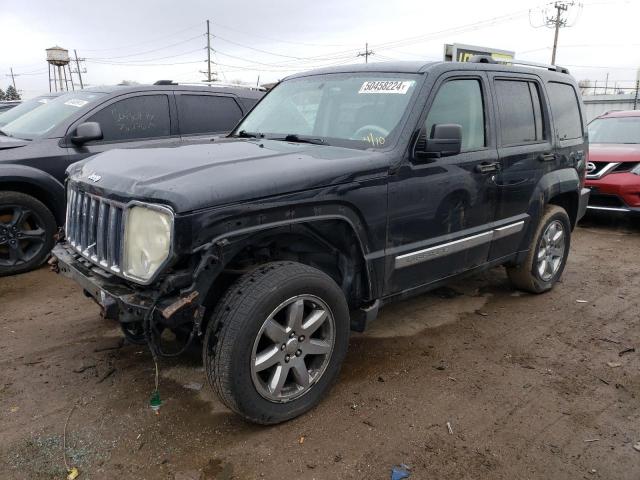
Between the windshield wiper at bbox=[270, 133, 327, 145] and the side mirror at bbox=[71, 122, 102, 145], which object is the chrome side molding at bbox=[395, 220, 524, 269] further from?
the side mirror at bbox=[71, 122, 102, 145]

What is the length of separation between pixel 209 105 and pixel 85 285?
3961 millimetres

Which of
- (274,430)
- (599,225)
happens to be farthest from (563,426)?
(599,225)

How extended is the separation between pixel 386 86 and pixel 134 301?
220 cm

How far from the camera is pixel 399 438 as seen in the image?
276 cm

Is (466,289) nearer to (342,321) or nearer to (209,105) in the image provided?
(342,321)

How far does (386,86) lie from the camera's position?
11.6 ft

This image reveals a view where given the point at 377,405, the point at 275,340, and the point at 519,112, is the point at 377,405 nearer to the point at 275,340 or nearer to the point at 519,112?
the point at 275,340

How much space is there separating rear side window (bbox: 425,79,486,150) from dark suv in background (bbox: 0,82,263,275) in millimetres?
2126

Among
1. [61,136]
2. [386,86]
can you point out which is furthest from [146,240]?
[61,136]

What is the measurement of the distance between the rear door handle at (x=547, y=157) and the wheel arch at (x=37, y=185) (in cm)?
464

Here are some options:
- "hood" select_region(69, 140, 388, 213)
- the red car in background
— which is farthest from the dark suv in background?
the red car in background

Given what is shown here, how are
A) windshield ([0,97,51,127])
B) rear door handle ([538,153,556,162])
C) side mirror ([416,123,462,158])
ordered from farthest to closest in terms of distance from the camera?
windshield ([0,97,51,127])
rear door handle ([538,153,556,162])
side mirror ([416,123,462,158])

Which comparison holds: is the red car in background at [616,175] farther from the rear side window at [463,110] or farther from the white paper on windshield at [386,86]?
the white paper on windshield at [386,86]

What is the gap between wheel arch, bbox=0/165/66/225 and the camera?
197 inches
